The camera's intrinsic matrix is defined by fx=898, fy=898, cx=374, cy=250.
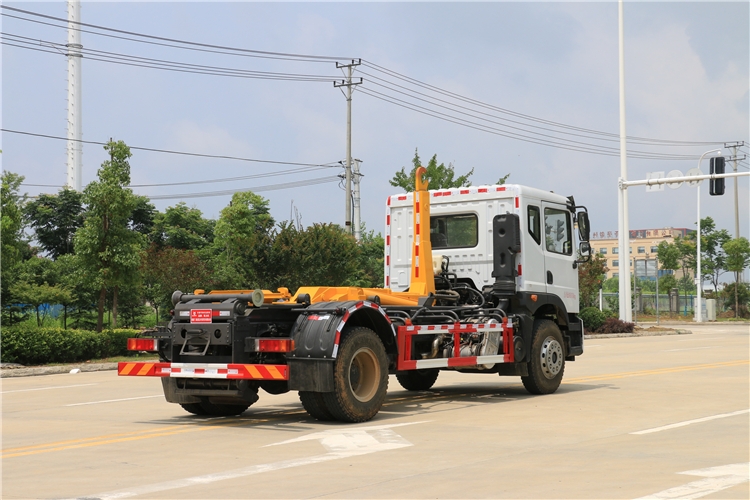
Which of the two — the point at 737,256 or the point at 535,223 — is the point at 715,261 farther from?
the point at 535,223

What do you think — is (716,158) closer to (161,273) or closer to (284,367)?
(161,273)

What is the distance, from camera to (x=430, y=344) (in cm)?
1238

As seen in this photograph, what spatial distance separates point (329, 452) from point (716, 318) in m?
64.7

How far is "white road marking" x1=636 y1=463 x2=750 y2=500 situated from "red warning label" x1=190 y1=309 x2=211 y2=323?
5.44m

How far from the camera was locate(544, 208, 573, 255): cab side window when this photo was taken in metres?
14.6

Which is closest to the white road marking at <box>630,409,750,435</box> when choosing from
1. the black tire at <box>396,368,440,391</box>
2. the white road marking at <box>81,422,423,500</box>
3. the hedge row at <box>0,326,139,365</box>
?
the white road marking at <box>81,422,423,500</box>

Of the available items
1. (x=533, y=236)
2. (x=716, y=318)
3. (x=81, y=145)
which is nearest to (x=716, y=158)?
(x=533, y=236)

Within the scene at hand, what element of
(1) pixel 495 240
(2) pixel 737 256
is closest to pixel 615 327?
(1) pixel 495 240

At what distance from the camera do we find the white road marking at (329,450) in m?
6.89

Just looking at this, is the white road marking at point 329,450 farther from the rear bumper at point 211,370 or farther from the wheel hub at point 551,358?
the wheel hub at point 551,358

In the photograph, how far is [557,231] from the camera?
1486cm

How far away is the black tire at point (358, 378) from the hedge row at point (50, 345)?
1354cm

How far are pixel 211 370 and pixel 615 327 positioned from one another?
110 feet

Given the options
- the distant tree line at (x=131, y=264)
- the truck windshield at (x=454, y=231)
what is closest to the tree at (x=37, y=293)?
the distant tree line at (x=131, y=264)
